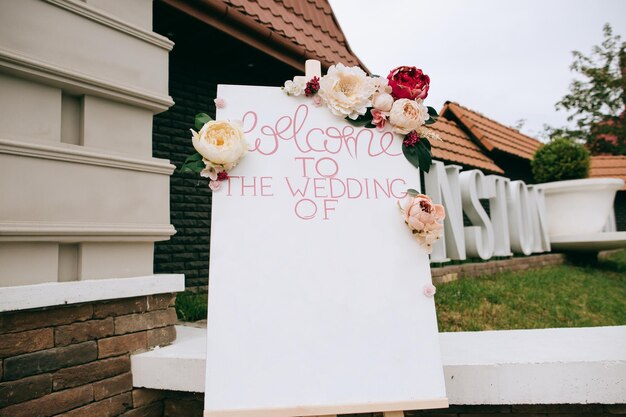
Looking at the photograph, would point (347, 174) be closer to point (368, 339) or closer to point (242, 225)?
point (242, 225)

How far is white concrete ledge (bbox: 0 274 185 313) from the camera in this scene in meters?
1.88

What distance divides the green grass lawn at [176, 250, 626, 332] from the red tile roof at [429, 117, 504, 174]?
2917 millimetres

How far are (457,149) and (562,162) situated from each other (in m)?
2.00

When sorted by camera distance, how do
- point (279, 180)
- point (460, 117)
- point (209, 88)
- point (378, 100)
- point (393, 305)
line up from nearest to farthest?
point (393, 305), point (279, 180), point (378, 100), point (209, 88), point (460, 117)

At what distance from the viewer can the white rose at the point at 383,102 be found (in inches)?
80.8

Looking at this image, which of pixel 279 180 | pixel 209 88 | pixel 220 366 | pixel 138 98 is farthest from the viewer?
pixel 209 88

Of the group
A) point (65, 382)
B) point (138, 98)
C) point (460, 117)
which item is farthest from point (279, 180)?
point (460, 117)

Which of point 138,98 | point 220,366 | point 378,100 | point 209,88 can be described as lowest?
point 220,366

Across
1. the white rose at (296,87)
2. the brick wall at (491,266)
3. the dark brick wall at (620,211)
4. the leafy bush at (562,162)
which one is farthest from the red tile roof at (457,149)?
the dark brick wall at (620,211)

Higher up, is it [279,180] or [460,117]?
[460,117]

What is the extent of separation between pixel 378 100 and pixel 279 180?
63 cm

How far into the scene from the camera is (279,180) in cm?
193

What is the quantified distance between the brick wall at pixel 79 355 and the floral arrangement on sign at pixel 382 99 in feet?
4.91

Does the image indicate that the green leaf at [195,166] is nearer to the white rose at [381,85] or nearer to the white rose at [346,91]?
the white rose at [346,91]
